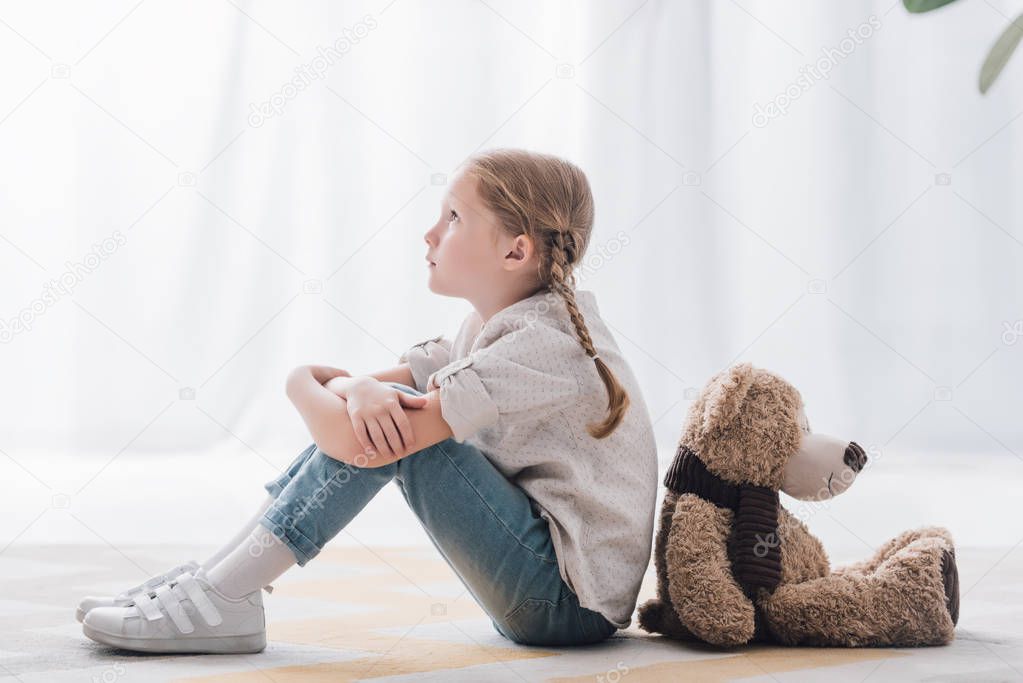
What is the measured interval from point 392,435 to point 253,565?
170mm

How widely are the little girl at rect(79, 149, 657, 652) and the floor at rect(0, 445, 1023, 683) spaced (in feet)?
0.12

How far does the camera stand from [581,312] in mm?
1026

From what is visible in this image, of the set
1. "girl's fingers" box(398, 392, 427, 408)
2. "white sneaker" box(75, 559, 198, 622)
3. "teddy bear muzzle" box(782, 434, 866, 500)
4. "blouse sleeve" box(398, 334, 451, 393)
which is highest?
"blouse sleeve" box(398, 334, 451, 393)

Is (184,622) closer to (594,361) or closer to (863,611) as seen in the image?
(594,361)

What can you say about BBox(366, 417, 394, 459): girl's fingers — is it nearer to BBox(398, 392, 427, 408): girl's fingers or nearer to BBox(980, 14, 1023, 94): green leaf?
BBox(398, 392, 427, 408): girl's fingers

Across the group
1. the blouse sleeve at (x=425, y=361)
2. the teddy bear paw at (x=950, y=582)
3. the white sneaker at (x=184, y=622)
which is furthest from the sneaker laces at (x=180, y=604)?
the teddy bear paw at (x=950, y=582)

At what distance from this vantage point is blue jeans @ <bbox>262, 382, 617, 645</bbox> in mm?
953

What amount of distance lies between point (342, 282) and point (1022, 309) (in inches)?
58.4

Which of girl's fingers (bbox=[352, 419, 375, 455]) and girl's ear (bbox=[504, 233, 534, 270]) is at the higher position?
girl's ear (bbox=[504, 233, 534, 270])

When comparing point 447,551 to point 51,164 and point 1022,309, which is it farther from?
point 1022,309

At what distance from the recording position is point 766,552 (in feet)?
3.29

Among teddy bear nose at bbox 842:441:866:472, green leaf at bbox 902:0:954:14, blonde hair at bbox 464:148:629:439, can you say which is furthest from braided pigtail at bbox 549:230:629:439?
green leaf at bbox 902:0:954:14

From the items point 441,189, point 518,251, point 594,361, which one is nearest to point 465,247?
point 518,251

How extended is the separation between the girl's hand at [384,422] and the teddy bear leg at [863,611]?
352mm
